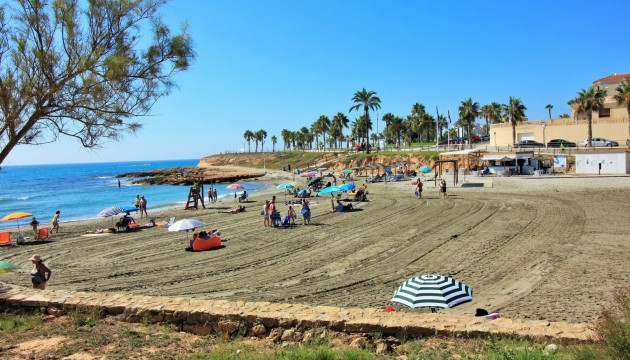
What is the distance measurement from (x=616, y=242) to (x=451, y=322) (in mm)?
12903

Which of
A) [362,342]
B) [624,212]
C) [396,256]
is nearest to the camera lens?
[362,342]

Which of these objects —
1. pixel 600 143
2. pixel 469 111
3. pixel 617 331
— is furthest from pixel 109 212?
pixel 469 111

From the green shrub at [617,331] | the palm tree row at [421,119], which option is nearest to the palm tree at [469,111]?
the palm tree row at [421,119]

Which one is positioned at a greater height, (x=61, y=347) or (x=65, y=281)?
(x=61, y=347)

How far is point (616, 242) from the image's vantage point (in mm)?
15984

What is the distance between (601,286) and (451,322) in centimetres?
717

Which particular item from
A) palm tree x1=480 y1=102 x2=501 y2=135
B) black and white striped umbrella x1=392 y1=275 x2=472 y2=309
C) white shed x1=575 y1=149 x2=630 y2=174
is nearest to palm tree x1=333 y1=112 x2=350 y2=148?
palm tree x1=480 y1=102 x2=501 y2=135

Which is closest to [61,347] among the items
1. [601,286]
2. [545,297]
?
[545,297]

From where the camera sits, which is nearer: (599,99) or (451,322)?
(451,322)

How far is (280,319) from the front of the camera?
7105 mm

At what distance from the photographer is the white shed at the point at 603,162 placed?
38.6 m

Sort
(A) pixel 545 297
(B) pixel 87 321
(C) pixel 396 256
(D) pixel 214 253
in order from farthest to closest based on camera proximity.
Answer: (D) pixel 214 253 → (C) pixel 396 256 → (A) pixel 545 297 → (B) pixel 87 321

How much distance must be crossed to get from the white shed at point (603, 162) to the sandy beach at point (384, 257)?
1474 cm

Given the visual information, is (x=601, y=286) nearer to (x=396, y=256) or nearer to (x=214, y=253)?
(x=396, y=256)
